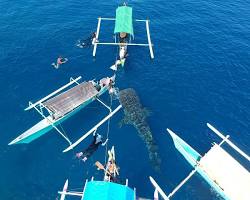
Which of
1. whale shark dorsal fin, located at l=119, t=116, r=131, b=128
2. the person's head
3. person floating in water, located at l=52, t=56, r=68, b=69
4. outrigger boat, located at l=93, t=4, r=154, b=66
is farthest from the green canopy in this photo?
the person's head

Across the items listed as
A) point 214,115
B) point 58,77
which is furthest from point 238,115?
point 58,77

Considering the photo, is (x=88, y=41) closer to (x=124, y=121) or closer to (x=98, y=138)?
(x=124, y=121)

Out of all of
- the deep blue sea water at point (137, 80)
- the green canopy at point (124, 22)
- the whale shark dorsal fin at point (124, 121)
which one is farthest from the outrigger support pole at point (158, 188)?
the green canopy at point (124, 22)

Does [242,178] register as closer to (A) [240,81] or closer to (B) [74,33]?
(A) [240,81]

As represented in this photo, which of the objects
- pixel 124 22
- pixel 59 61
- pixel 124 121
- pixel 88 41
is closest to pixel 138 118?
pixel 124 121

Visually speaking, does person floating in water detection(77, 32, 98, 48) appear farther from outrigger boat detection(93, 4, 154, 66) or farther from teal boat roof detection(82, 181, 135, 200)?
teal boat roof detection(82, 181, 135, 200)
